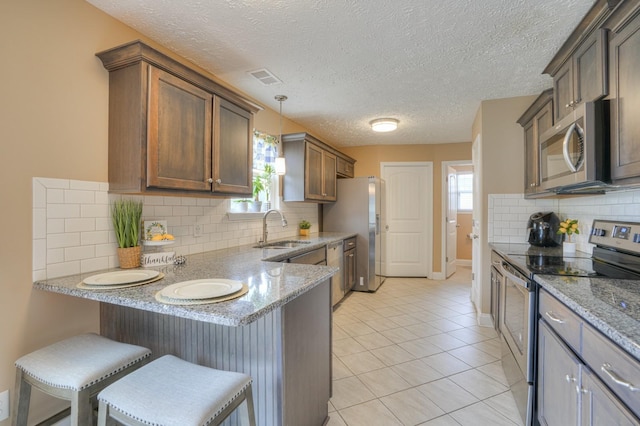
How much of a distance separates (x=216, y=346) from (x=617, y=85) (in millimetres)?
2302

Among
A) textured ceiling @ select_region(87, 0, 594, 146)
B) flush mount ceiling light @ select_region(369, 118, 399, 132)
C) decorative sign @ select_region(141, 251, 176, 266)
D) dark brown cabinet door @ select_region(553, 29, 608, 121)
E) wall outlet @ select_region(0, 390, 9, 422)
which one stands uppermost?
textured ceiling @ select_region(87, 0, 594, 146)

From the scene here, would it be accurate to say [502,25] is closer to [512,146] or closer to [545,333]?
[512,146]

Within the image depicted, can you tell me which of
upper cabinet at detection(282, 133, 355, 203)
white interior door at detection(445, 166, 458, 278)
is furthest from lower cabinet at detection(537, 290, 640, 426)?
white interior door at detection(445, 166, 458, 278)

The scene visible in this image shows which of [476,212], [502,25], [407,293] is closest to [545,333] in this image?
[502,25]

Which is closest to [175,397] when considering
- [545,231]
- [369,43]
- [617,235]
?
[369,43]

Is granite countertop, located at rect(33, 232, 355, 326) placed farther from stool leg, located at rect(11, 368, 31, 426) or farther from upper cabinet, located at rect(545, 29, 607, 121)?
upper cabinet, located at rect(545, 29, 607, 121)

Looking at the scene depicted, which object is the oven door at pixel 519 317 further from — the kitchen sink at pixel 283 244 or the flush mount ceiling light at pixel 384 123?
the flush mount ceiling light at pixel 384 123

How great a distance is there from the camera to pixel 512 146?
310 centimetres

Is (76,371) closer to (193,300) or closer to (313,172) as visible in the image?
(193,300)

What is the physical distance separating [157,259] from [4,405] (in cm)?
91

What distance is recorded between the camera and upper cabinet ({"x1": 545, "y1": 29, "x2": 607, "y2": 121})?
4.97 feet

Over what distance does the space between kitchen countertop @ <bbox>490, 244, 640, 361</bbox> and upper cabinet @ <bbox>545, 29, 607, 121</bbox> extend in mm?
960

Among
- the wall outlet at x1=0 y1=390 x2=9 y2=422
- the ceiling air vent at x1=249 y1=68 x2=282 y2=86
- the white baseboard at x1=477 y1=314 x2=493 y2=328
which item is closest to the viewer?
the wall outlet at x1=0 y1=390 x2=9 y2=422

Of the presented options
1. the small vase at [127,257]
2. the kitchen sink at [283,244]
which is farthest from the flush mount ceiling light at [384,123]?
the small vase at [127,257]
